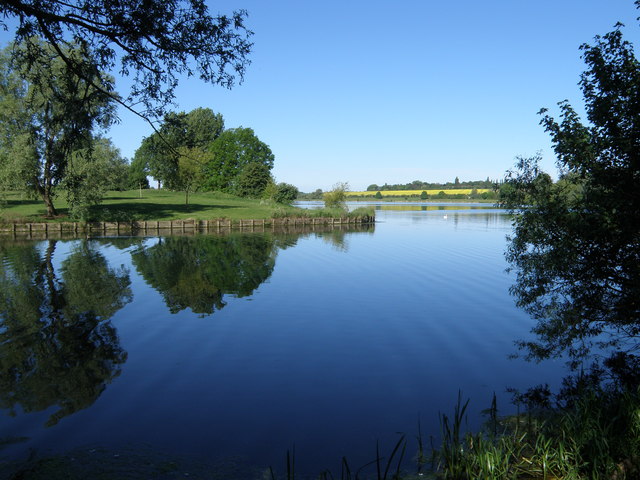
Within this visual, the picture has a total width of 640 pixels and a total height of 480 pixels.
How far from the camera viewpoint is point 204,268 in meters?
27.1

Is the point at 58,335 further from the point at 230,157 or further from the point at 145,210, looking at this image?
the point at 230,157

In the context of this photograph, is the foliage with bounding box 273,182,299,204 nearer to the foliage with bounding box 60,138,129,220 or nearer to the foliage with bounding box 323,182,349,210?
the foliage with bounding box 323,182,349,210

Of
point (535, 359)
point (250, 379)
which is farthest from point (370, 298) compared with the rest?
point (250, 379)

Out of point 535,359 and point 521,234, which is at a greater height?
point 521,234

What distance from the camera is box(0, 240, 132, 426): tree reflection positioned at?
10008 millimetres

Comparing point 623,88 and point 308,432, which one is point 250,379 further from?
point 623,88

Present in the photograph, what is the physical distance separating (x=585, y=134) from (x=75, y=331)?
50.0 ft

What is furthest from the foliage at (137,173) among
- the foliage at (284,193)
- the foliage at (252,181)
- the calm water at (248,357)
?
the calm water at (248,357)

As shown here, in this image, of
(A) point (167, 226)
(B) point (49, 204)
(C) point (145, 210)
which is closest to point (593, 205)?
(A) point (167, 226)

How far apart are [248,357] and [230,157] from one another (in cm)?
9061

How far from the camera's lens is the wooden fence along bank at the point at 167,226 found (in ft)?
154

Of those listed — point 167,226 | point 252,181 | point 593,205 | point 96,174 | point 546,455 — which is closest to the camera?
point 546,455

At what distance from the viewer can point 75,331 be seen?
14367mm

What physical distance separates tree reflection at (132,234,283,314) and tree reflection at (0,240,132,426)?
2.06 meters
